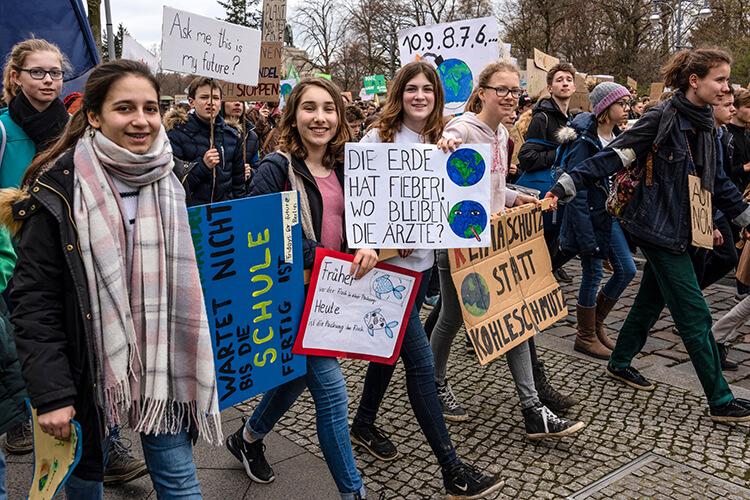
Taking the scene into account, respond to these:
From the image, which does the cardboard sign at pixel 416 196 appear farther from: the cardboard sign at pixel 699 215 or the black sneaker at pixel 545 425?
the cardboard sign at pixel 699 215

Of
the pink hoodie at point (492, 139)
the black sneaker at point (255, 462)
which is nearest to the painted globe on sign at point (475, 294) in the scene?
the pink hoodie at point (492, 139)

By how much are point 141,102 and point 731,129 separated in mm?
5583

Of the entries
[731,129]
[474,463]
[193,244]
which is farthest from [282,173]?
[731,129]

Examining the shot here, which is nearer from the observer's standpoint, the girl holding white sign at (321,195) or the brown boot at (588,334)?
the girl holding white sign at (321,195)

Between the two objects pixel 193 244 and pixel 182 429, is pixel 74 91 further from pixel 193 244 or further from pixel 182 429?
pixel 182 429

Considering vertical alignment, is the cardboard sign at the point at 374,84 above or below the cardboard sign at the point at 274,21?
above

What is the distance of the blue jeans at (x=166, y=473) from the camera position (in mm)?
2318

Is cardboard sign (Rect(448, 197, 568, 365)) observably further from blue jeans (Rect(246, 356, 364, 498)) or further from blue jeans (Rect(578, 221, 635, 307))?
blue jeans (Rect(578, 221, 635, 307))

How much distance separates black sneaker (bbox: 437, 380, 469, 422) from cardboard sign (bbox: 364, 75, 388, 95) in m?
19.2

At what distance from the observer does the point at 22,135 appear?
3.54 metres

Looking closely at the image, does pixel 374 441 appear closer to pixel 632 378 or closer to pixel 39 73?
pixel 632 378

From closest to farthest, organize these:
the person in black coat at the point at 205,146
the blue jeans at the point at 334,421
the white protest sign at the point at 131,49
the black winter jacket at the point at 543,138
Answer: the blue jeans at the point at 334,421
the person in black coat at the point at 205,146
the black winter jacket at the point at 543,138
the white protest sign at the point at 131,49

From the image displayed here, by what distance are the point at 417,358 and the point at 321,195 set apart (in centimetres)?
88

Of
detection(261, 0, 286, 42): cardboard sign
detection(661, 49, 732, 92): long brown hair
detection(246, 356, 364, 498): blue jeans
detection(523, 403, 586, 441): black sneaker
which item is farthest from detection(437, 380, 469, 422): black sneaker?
detection(261, 0, 286, 42): cardboard sign
